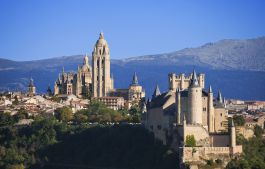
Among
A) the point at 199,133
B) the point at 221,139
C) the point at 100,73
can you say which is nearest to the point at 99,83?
the point at 100,73

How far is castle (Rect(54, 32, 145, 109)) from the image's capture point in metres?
112

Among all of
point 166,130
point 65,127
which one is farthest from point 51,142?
point 166,130

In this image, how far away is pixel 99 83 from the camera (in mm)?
112500

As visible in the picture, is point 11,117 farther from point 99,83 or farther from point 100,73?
point 100,73

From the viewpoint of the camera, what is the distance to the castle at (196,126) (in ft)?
228

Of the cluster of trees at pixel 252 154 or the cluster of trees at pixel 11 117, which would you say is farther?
the cluster of trees at pixel 11 117

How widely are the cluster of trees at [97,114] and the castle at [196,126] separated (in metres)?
17.6

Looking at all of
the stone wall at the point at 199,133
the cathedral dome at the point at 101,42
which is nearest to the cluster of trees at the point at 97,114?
the cathedral dome at the point at 101,42

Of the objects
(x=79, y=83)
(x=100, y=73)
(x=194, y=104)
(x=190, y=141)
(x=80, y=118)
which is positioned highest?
(x=100, y=73)

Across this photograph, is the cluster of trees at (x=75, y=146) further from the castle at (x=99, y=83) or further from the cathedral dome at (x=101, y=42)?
the cathedral dome at (x=101, y=42)

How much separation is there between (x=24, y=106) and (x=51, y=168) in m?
24.2

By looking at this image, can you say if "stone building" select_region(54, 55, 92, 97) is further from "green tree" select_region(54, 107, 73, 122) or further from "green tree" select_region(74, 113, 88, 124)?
"green tree" select_region(74, 113, 88, 124)

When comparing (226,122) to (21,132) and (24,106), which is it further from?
(24,106)

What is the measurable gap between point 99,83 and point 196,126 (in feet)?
143
